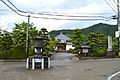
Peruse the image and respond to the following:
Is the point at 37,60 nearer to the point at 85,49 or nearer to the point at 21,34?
the point at 85,49

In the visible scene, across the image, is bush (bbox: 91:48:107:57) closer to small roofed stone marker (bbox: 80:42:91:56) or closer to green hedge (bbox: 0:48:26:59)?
small roofed stone marker (bbox: 80:42:91:56)

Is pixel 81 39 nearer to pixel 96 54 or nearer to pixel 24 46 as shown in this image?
pixel 96 54

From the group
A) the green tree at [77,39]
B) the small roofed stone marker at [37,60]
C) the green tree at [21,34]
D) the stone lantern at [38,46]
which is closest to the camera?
the small roofed stone marker at [37,60]

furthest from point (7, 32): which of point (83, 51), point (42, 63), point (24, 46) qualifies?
point (42, 63)

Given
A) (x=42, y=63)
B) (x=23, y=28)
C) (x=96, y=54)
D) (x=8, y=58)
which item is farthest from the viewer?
(x=23, y=28)

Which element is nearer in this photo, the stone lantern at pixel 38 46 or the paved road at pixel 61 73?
the paved road at pixel 61 73

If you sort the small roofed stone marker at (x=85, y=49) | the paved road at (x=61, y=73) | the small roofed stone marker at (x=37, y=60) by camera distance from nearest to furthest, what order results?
the paved road at (x=61, y=73), the small roofed stone marker at (x=37, y=60), the small roofed stone marker at (x=85, y=49)

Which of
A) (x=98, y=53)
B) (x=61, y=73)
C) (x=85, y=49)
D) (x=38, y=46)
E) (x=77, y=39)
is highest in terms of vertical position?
(x=77, y=39)

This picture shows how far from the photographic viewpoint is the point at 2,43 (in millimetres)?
44750

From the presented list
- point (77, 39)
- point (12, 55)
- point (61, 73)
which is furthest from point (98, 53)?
point (61, 73)

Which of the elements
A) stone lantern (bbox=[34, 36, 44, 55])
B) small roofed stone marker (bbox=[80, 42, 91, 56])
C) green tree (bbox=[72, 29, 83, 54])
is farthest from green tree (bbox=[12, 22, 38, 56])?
stone lantern (bbox=[34, 36, 44, 55])

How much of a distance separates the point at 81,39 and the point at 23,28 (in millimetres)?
9810

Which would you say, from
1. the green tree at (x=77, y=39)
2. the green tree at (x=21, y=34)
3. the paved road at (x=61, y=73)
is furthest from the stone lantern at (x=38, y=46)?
the green tree at (x=77, y=39)

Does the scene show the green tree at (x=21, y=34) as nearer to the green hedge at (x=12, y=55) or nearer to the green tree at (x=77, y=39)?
the green hedge at (x=12, y=55)
